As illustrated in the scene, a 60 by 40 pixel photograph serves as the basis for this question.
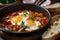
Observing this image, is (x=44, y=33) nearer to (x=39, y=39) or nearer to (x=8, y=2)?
(x=39, y=39)

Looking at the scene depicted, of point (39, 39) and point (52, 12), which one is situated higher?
point (52, 12)

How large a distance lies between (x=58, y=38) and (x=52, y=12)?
1.10ft

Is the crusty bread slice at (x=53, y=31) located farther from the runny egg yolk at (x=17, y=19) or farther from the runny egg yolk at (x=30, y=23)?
the runny egg yolk at (x=17, y=19)

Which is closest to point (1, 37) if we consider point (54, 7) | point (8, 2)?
point (8, 2)

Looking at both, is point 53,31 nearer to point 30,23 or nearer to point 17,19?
point 30,23

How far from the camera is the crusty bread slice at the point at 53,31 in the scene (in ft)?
5.40

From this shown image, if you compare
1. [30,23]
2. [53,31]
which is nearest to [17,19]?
[30,23]

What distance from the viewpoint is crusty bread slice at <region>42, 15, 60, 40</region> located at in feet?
5.40

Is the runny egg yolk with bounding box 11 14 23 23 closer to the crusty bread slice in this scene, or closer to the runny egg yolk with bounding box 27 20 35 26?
the runny egg yolk with bounding box 27 20 35 26

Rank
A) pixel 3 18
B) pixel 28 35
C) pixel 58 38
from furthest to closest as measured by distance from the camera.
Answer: pixel 3 18
pixel 58 38
pixel 28 35

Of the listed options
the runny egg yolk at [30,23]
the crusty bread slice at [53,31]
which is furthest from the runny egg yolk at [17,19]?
the crusty bread slice at [53,31]

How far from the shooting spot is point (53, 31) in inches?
66.4

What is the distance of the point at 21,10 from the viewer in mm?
1932

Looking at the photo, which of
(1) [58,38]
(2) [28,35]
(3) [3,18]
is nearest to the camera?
(2) [28,35]
